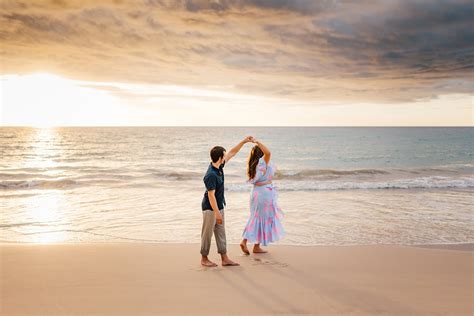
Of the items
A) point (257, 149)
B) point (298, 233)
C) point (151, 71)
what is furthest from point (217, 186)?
point (151, 71)

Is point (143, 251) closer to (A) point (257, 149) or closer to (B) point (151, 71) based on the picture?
(A) point (257, 149)

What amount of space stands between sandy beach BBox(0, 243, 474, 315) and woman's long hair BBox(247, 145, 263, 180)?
153 cm

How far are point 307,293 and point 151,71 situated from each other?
87.1ft

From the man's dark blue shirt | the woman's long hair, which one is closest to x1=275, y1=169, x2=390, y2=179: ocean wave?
the woman's long hair

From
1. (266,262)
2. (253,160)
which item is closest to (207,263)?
(266,262)

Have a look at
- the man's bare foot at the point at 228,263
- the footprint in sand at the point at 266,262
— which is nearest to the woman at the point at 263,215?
the footprint in sand at the point at 266,262

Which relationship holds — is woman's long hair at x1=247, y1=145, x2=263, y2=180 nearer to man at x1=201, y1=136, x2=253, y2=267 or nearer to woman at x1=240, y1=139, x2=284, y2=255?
woman at x1=240, y1=139, x2=284, y2=255

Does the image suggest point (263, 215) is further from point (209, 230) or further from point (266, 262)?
point (209, 230)

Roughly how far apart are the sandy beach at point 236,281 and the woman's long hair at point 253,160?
5.00 feet

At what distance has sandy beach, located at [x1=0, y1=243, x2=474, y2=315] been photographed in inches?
180

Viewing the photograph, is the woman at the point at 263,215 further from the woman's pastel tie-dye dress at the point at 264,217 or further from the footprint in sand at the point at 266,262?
the footprint in sand at the point at 266,262

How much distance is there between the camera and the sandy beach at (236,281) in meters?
4.58

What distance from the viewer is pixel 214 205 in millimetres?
5824

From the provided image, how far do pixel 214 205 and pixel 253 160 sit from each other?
4.21 ft
